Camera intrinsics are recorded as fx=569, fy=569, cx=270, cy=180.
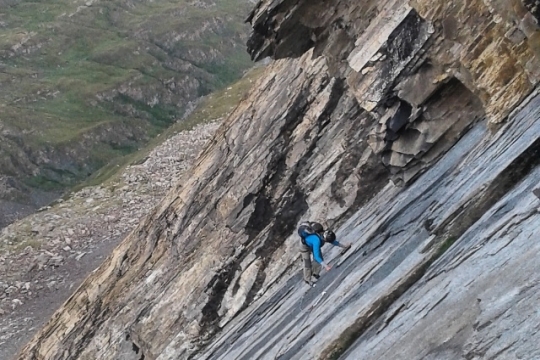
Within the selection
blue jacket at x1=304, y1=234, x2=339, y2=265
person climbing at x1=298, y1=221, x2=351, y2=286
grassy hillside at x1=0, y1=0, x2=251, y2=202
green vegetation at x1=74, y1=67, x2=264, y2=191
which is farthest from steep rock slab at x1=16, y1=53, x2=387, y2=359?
grassy hillside at x1=0, y1=0, x2=251, y2=202

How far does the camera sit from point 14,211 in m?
110

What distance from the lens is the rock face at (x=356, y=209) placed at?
48.1ft

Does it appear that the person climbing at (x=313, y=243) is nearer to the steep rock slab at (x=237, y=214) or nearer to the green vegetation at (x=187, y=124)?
the steep rock slab at (x=237, y=214)

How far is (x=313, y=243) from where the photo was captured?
2269cm

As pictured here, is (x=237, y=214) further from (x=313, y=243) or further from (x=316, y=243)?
(x=316, y=243)

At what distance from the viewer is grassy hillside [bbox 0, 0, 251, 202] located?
129 m

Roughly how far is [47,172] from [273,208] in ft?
354

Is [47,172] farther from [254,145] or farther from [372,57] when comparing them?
[372,57]

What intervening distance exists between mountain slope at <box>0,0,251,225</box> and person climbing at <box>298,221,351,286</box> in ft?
342

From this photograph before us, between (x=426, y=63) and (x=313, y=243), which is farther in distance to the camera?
(x=313, y=243)

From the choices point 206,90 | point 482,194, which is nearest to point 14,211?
point 206,90

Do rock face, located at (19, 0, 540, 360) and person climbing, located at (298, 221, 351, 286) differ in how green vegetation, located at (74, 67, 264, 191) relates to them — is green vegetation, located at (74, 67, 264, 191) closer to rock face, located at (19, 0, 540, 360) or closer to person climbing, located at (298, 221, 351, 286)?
rock face, located at (19, 0, 540, 360)

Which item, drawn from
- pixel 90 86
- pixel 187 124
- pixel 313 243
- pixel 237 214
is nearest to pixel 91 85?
pixel 90 86

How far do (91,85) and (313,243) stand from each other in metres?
151
